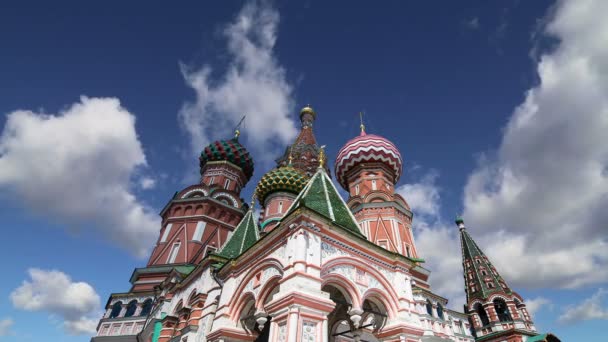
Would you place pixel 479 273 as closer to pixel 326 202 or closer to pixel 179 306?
pixel 326 202

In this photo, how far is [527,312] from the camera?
27281 mm

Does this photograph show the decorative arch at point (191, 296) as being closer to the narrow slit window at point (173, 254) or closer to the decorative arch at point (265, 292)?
the decorative arch at point (265, 292)

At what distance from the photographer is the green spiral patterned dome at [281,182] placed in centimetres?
2506

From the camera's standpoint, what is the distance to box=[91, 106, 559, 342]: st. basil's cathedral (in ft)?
26.3

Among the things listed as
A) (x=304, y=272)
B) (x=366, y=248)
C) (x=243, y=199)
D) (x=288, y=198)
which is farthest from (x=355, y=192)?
(x=304, y=272)

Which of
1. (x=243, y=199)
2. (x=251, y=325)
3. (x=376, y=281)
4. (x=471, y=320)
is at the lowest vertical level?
(x=251, y=325)

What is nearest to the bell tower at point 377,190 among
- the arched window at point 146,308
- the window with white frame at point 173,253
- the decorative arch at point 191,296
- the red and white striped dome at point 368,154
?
the red and white striped dome at point 368,154

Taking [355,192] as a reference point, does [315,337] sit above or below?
below

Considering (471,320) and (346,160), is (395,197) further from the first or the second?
(471,320)

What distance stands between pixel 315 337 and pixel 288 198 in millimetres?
18312

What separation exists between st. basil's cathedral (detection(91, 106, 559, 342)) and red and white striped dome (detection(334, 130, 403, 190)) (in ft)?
0.28

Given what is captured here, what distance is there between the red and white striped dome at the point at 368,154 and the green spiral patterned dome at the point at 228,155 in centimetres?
930

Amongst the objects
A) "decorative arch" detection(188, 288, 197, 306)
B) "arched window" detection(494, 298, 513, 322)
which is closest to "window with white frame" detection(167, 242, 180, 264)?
"decorative arch" detection(188, 288, 197, 306)

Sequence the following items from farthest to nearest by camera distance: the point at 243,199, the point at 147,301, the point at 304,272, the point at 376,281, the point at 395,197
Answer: the point at 243,199 → the point at 395,197 → the point at 147,301 → the point at 376,281 → the point at 304,272
